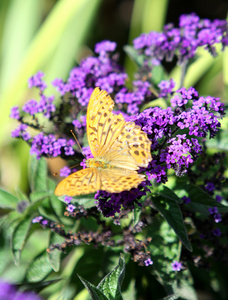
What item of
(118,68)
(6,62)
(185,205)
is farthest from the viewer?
(6,62)

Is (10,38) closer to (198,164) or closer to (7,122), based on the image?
(7,122)

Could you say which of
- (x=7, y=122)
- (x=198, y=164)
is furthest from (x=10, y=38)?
(x=198, y=164)

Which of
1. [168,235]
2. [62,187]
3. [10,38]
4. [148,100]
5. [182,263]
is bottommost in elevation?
[182,263]

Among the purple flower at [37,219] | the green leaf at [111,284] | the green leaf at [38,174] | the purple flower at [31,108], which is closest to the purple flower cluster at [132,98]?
the purple flower at [31,108]

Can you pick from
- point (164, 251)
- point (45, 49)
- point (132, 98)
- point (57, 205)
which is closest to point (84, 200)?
point (57, 205)

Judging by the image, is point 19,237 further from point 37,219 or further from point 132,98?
point 132,98

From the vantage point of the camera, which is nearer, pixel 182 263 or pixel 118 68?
pixel 182 263

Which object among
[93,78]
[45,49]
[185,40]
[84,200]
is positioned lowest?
[84,200]
